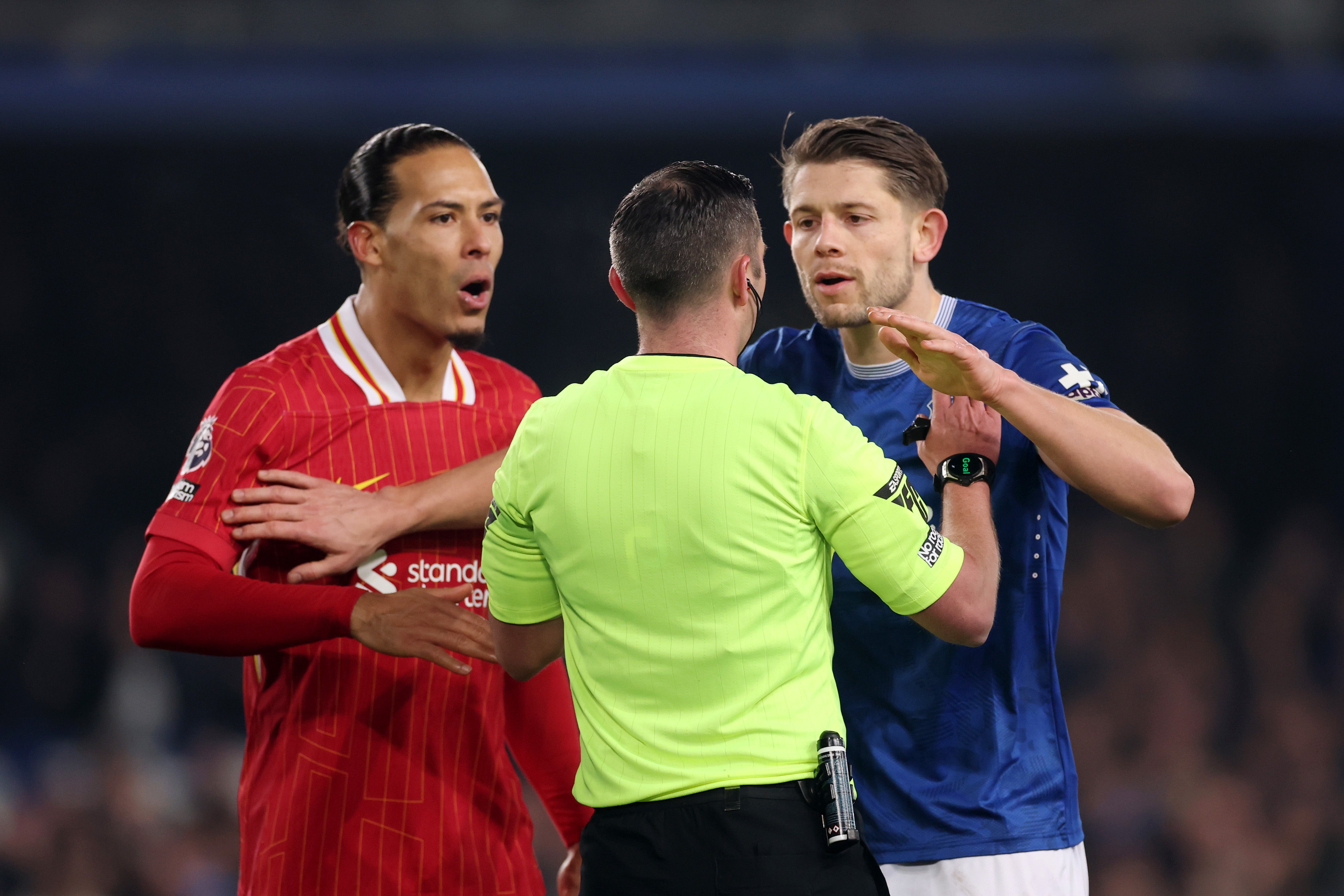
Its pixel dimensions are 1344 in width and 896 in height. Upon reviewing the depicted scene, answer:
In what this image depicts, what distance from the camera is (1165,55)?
26.6 feet

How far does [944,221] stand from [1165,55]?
598cm

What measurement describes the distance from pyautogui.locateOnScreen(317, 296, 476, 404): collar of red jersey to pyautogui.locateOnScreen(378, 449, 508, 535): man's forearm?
0.27 m

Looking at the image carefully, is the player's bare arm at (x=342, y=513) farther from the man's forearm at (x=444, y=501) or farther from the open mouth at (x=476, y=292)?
the open mouth at (x=476, y=292)

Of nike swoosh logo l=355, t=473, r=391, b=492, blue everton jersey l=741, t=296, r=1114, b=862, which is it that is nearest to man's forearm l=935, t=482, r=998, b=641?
blue everton jersey l=741, t=296, r=1114, b=862

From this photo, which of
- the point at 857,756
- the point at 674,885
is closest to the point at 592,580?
the point at 674,885

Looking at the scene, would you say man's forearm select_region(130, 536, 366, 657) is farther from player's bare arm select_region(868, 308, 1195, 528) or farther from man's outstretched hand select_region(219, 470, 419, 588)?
player's bare arm select_region(868, 308, 1195, 528)

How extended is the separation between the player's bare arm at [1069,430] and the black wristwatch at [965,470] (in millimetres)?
88

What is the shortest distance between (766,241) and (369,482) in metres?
5.73

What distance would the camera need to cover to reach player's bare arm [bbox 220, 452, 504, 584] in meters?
2.65

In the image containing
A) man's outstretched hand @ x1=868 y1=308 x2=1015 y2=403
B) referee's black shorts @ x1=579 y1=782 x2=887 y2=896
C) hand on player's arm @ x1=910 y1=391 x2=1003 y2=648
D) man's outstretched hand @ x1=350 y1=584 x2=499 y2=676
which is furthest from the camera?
man's outstretched hand @ x1=350 y1=584 x2=499 y2=676

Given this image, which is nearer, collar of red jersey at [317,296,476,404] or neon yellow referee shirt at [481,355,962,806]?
neon yellow referee shirt at [481,355,962,806]

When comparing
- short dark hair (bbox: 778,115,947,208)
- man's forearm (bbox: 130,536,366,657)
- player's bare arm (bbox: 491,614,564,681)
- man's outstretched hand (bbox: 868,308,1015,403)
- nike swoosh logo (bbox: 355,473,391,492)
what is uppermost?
short dark hair (bbox: 778,115,947,208)

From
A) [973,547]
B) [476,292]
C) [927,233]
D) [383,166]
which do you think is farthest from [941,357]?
[383,166]

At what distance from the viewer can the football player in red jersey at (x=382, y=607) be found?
101 inches
